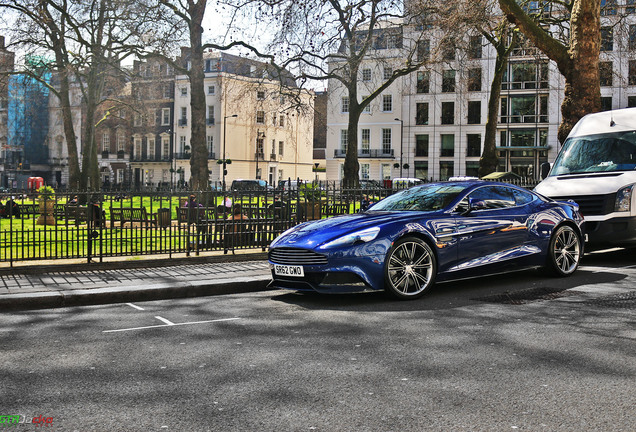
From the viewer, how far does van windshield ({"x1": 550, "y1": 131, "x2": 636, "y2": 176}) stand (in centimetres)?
1266

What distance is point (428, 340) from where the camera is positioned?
636 centimetres

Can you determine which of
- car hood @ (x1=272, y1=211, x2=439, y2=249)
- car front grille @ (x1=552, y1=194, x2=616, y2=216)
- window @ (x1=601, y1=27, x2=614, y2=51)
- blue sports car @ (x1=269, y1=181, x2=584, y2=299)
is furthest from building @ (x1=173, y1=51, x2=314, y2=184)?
car hood @ (x1=272, y1=211, x2=439, y2=249)

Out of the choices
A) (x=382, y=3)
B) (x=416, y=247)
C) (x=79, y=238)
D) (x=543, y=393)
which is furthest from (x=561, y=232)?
(x=382, y=3)

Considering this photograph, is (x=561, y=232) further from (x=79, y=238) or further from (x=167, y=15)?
(x=167, y=15)

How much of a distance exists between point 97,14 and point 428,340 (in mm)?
30213

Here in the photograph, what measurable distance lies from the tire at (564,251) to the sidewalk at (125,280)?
4337 mm

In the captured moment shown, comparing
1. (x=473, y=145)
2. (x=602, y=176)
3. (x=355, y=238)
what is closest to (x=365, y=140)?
(x=473, y=145)

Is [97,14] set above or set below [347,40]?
above

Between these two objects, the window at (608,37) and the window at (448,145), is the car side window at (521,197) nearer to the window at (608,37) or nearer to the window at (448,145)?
the window at (608,37)

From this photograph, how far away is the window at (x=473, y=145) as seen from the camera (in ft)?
216

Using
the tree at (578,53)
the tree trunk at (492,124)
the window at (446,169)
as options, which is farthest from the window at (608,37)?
the window at (446,169)

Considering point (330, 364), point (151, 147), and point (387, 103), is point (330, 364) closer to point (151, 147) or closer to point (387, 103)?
point (387, 103)

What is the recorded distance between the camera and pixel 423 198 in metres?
9.73

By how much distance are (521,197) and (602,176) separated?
10.4 ft
